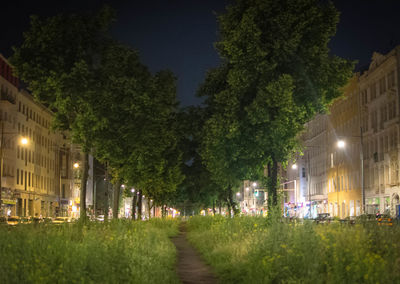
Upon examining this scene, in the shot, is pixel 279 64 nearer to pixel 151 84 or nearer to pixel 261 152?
pixel 261 152

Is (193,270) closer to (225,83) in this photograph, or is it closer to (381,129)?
(225,83)

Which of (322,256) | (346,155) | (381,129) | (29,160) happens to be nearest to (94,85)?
(322,256)

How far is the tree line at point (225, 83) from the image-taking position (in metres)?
26.2

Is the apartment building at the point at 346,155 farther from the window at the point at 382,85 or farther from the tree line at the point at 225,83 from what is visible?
the tree line at the point at 225,83

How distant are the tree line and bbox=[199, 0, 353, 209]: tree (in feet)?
0.14

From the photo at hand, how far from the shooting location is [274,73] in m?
26.9

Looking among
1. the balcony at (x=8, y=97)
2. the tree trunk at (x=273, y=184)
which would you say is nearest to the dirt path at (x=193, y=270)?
the tree trunk at (x=273, y=184)

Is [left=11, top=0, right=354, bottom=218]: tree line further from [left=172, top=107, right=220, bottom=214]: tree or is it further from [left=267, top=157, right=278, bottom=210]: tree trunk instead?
[left=172, top=107, right=220, bottom=214]: tree

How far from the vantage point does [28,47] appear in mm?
29141

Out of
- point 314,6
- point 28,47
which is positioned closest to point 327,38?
point 314,6

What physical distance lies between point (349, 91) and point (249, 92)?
65.8 meters

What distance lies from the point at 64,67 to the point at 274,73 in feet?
32.2

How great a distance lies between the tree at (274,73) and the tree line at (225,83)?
0.14 ft

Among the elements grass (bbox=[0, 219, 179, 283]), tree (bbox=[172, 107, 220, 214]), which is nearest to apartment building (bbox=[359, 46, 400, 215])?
tree (bbox=[172, 107, 220, 214])
